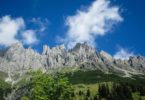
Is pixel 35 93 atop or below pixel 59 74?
below

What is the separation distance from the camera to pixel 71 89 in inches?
1833

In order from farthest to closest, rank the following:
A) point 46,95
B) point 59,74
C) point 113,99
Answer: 1. point 113,99
2. point 59,74
3. point 46,95

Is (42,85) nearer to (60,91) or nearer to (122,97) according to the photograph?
(60,91)

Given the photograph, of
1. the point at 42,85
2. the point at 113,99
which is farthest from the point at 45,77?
the point at 113,99

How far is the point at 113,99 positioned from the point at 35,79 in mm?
156376

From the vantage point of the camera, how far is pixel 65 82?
46.4 meters

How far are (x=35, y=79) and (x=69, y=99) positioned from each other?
644 centimetres

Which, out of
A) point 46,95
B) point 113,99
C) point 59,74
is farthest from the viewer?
point 113,99

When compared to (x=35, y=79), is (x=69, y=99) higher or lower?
lower

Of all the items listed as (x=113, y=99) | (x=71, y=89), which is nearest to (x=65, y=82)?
(x=71, y=89)

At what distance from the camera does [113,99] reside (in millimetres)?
197125

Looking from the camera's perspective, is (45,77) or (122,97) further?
(122,97)

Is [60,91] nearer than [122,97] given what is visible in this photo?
Yes

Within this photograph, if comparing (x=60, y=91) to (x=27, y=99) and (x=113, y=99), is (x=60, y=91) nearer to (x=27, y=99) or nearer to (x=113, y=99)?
(x=27, y=99)
